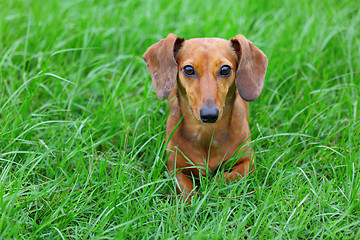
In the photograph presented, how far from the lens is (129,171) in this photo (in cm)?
289

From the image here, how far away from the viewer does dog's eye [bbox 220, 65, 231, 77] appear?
8.76 feet

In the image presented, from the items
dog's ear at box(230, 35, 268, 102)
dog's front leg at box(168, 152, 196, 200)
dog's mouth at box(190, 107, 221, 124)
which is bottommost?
dog's front leg at box(168, 152, 196, 200)

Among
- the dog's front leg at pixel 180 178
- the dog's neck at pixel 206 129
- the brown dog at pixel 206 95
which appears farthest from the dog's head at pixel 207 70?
the dog's front leg at pixel 180 178

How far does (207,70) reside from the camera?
2.64 meters

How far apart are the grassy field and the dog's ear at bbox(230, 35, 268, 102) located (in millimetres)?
340

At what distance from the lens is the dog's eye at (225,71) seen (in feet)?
8.76

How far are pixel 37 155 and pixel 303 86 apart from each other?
212 centimetres

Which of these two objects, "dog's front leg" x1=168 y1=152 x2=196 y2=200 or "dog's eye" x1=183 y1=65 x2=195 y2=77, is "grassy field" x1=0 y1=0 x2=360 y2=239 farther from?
"dog's eye" x1=183 y1=65 x2=195 y2=77

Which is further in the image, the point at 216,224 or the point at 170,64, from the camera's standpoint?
the point at 170,64

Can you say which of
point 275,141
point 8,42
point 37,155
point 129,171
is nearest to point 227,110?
point 275,141

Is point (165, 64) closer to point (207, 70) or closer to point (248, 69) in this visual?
point (207, 70)

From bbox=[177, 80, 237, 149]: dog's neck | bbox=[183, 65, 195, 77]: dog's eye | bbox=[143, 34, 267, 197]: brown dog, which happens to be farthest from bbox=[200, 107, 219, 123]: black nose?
bbox=[177, 80, 237, 149]: dog's neck

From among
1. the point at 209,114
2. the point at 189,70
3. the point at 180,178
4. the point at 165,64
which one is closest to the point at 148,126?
the point at 180,178

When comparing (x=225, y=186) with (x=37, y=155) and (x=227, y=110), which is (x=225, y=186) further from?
(x=37, y=155)
